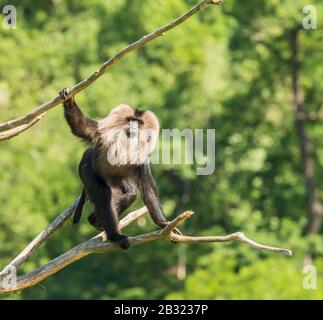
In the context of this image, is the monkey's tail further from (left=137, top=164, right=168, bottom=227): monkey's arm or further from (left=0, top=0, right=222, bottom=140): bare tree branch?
(left=0, top=0, right=222, bottom=140): bare tree branch

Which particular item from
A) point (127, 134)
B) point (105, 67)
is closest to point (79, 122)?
point (127, 134)

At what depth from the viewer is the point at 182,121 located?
33.4m

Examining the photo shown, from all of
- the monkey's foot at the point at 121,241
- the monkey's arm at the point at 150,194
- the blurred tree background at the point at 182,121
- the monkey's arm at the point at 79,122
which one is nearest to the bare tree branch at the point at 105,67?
the monkey's arm at the point at 79,122

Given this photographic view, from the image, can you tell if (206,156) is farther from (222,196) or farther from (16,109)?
(16,109)

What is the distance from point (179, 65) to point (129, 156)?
2345 cm

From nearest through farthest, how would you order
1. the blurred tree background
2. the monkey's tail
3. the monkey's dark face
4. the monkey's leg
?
1. the monkey's tail
2. the monkey's leg
3. the monkey's dark face
4. the blurred tree background

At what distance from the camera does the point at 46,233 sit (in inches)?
397

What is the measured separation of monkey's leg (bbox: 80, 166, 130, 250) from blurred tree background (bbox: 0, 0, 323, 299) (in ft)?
64.9

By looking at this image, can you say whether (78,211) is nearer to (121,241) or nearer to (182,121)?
(121,241)

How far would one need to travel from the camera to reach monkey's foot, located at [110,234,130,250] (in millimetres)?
10636

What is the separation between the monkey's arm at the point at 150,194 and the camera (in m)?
11.4

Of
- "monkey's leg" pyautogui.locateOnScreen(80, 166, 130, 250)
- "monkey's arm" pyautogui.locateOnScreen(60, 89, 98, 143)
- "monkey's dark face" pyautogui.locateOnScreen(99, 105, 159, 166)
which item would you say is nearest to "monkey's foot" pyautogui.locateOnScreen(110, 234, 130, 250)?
"monkey's leg" pyautogui.locateOnScreen(80, 166, 130, 250)

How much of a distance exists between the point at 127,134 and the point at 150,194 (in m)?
0.71

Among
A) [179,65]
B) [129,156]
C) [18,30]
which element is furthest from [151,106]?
[129,156]
